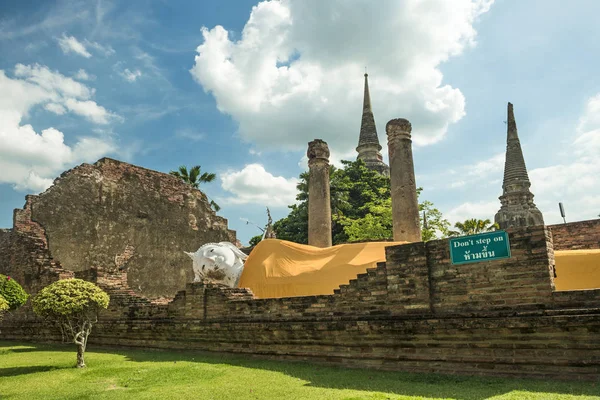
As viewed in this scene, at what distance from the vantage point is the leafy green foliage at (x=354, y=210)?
75.5 feet

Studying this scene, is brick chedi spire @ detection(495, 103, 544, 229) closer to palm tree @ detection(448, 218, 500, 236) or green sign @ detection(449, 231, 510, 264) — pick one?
palm tree @ detection(448, 218, 500, 236)

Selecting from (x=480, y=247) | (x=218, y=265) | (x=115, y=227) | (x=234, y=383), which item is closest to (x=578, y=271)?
Result: (x=480, y=247)

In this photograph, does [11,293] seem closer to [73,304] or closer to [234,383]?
[73,304]

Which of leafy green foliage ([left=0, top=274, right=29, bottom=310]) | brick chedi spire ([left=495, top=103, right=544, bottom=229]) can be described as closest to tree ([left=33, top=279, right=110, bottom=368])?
leafy green foliage ([left=0, top=274, right=29, bottom=310])

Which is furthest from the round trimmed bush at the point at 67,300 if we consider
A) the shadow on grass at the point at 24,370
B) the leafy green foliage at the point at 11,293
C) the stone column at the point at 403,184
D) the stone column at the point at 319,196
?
the stone column at the point at 403,184

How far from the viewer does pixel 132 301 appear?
11969 mm

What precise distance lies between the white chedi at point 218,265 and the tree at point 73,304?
2.99 meters

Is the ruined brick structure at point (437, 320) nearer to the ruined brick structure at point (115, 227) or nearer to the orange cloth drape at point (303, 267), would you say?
the orange cloth drape at point (303, 267)

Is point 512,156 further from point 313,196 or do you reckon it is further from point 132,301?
point 132,301

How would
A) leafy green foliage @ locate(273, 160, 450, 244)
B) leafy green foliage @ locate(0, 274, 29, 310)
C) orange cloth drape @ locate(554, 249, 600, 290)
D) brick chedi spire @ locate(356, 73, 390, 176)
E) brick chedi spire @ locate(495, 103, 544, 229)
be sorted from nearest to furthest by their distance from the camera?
orange cloth drape @ locate(554, 249, 600, 290)
leafy green foliage @ locate(0, 274, 29, 310)
leafy green foliage @ locate(273, 160, 450, 244)
brick chedi spire @ locate(495, 103, 544, 229)
brick chedi spire @ locate(356, 73, 390, 176)

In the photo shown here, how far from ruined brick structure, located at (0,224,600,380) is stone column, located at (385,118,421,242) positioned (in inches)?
201

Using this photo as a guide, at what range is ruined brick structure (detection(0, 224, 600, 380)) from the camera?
5.94 m

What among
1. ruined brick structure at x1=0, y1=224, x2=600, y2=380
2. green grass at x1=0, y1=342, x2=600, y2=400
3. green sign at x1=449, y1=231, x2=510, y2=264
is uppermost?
green sign at x1=449, y1=231, x2=510, y2=264

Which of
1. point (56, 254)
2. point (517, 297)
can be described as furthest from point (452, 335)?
point (56, 254)
